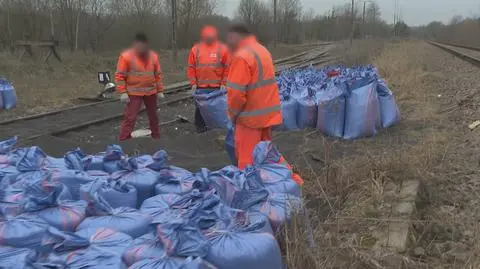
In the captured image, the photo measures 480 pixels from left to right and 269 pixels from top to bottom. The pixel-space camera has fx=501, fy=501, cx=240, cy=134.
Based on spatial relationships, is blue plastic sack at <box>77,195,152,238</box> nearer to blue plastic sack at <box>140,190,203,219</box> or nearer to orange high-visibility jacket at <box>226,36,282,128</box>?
blue plastic sack at <box>140,190,203,219</box>

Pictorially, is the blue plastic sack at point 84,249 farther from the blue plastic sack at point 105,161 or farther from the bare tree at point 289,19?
the bare tree at point 289,19

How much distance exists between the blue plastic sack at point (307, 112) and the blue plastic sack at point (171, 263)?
6.41 metres

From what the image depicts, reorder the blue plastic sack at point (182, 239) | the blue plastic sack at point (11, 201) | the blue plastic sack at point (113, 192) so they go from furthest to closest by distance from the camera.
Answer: the blue plastic sack at point (113, 192)
the blue plastic sack at point (11, 201)
the blue plastic sack at point (182, 239)

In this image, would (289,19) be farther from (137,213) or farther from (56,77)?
(137,213)

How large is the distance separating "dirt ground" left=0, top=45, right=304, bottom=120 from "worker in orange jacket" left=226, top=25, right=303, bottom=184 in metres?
6.35

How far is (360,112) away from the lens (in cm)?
793

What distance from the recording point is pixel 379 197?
4250 millimetres

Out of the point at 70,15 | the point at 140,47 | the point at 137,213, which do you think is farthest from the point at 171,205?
the point at 70,15

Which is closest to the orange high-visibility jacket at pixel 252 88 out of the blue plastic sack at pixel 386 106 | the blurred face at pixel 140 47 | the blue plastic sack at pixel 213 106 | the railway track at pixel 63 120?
the blurred face at pixel 140 47

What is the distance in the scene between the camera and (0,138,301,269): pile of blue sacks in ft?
7.79

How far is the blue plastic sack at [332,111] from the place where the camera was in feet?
26.3

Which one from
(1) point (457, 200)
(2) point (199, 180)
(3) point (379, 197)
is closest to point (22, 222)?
(2) point (199, 180)

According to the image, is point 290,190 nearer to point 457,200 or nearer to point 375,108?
point 457,200

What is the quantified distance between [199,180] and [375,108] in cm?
552
